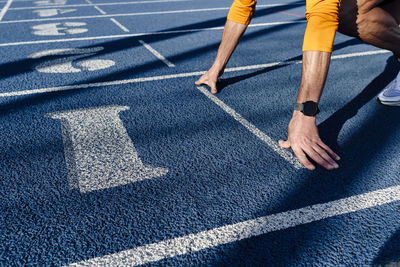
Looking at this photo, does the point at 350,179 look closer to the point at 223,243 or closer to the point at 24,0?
the point at 223,243

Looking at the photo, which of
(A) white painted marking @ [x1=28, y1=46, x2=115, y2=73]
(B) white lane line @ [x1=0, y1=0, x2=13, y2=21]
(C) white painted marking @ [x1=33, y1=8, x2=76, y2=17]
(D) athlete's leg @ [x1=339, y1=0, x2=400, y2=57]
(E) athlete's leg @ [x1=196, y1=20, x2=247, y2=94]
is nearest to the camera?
(D) athlete's leg @ [x1=339, y1=0, x2=400, y2=57]

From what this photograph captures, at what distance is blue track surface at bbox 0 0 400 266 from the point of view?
5.23ft

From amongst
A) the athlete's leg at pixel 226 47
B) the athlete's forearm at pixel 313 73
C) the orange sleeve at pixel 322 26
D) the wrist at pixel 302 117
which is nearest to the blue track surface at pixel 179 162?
the athlete's leg at pixel 226 47

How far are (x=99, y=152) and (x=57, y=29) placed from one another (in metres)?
5.11

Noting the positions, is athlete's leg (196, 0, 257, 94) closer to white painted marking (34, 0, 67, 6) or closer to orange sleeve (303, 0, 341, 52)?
orange sleeve (303, 0, 341, 52)

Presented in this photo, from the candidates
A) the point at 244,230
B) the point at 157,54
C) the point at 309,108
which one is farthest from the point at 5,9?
the point at 244,230

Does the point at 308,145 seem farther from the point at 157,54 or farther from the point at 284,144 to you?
the point at 157,54

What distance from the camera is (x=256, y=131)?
2645 mm

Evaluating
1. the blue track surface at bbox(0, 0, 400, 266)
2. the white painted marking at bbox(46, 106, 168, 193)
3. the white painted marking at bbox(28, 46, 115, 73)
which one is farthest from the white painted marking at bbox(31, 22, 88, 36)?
the white painted marking at bbox(46, 106, 168, 193)

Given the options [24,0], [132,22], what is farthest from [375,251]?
[24,0]

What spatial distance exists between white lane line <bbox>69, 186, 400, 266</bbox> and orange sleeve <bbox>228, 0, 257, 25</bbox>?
1835 millimetres

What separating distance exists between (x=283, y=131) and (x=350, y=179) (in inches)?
27.8

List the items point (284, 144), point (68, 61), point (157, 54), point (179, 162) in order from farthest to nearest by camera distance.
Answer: point (157, 54)
point (68, 61)
point (284, 144)
point (179, 162)

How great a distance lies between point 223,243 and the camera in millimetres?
1597
